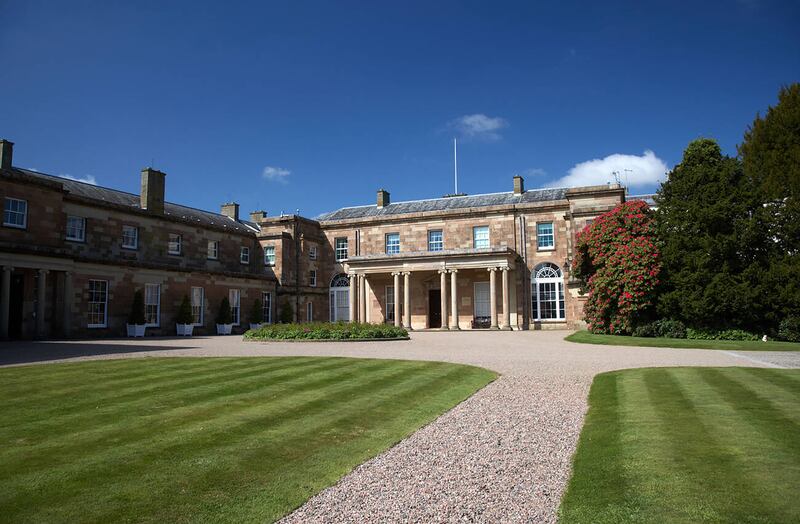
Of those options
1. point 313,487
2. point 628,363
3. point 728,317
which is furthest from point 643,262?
point 313,487

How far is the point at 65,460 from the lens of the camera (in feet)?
17.0

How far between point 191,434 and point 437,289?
32.3 metres

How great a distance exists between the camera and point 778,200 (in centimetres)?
2372

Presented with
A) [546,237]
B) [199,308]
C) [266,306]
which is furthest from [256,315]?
[546,237]

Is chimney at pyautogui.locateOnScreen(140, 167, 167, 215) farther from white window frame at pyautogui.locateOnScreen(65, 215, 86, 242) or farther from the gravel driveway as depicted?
the gravel driveway

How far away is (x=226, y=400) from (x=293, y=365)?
4357mm

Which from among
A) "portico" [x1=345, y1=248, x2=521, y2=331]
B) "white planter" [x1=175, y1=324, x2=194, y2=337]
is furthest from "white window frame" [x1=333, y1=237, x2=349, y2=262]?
"white planter" [x1=175, y1=324, x2=194, y2=337]

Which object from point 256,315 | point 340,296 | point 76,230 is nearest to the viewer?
point 76,230

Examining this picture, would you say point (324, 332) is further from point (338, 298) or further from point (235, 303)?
point (338, 298)

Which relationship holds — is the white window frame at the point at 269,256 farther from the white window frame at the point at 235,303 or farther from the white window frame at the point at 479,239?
the white window frame at the point at 479,239

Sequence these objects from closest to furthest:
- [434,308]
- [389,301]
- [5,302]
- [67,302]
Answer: [5,302]
[67,302]
[434,308]
[389,301]

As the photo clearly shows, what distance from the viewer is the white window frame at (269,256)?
3803 centimetres

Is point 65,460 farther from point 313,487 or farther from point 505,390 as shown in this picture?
point 505,390

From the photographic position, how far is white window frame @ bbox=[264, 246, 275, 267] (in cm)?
3803
